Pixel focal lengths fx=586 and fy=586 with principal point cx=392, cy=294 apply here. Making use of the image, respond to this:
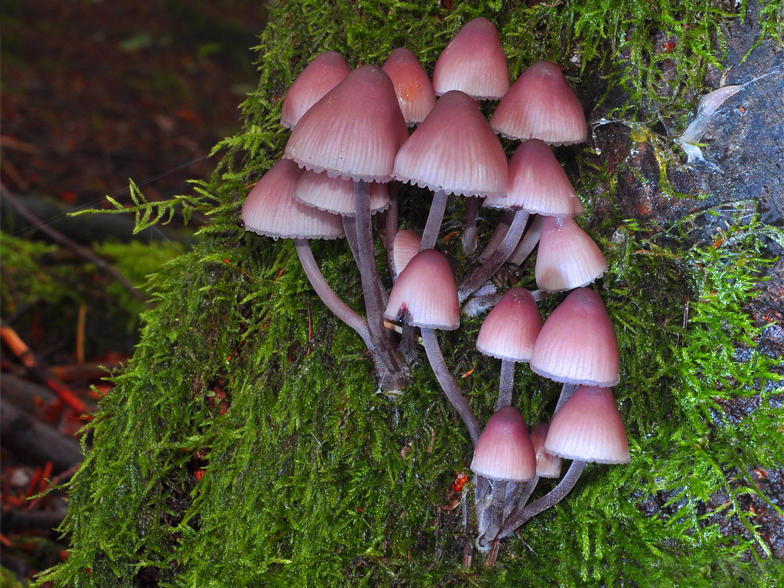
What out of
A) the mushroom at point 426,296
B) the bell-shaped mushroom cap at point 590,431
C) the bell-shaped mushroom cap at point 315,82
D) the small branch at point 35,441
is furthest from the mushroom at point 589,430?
the small branch at point 35,441

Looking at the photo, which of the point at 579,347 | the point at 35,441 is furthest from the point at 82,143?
the point at 579,347

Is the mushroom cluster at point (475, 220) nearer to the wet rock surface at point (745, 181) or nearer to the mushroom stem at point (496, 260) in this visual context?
the mushroom stem at point (496, 260)

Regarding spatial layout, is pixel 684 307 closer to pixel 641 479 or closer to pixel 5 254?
pixel 641 479

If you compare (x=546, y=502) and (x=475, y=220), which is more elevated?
(x=475, y=220)

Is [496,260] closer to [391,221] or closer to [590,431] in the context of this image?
[391,221]

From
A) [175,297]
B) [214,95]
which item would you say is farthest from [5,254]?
[214,95]
